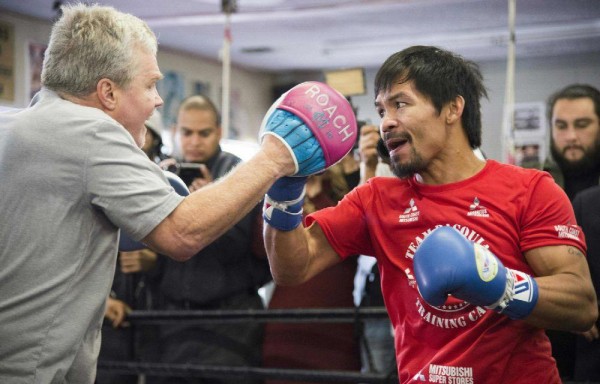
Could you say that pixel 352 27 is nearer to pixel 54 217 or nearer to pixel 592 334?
pixel 592 334

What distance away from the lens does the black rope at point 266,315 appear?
2.77 m

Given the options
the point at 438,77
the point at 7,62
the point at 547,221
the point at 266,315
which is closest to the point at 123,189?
the point at 438,77

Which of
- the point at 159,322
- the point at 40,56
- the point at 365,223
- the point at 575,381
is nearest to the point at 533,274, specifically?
the point at 365,223

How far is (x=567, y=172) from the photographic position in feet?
9.98

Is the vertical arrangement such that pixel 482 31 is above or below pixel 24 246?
above

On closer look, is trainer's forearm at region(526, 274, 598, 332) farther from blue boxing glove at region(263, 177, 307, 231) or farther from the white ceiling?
the white ceiling

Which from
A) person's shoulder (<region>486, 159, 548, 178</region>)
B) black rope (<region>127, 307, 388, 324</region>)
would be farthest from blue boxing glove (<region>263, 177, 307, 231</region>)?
black rope (<region>127, 307, 388, 324</region>)

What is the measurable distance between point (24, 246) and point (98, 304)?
198mm

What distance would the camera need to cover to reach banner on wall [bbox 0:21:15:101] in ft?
22.6

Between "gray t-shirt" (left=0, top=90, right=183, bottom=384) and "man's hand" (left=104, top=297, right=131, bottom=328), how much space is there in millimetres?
1673

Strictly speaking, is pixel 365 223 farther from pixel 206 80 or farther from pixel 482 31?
pixel 206 80

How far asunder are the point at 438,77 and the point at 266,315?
54.8 inches

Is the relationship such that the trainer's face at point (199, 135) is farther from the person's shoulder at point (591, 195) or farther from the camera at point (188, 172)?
the person's shoulder at point (591, 195)

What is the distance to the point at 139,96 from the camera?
1674mm
